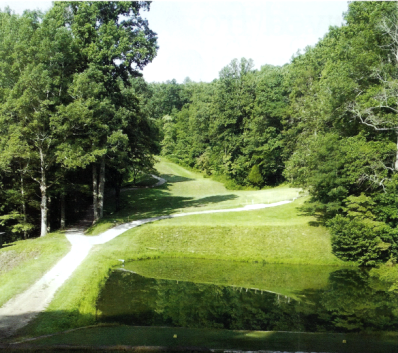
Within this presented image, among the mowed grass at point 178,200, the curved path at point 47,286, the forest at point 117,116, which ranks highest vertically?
the forest at point 117,116

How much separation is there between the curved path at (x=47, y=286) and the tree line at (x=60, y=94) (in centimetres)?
397

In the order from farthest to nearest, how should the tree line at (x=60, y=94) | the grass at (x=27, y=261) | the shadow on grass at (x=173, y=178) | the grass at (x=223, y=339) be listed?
the shadow on grass at (x=173, y=178)
the tree line at (x=60, y=94)
the grass at (x=27, y=261)
the grass at (x=223, y=339)

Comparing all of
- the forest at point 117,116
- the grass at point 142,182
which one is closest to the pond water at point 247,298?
the forest at point 117,116

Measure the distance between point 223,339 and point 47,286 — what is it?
26.8 ft

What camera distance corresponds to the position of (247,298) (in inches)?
627

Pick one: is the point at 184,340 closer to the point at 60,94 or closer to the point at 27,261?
the point at 27,261

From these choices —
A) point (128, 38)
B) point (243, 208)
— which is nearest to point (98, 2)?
point (128, 38)

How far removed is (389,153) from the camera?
22.3 metres

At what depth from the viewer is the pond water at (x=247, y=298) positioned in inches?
522

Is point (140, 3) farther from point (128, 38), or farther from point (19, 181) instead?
point (19, 181)

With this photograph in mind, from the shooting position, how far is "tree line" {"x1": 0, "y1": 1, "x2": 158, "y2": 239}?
2397 centimetres

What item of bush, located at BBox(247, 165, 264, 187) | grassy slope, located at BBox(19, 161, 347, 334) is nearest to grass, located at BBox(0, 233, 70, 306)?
A: grassy slope, located at BBox(19, 161, 347, 334)

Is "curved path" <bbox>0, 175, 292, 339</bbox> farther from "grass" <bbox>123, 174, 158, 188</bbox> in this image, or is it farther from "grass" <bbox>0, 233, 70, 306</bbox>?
"grass" <bbox>123, 174, 158, 188</bbox>

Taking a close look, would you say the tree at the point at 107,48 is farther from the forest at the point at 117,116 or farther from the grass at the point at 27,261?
the grass at the point at 27,261
